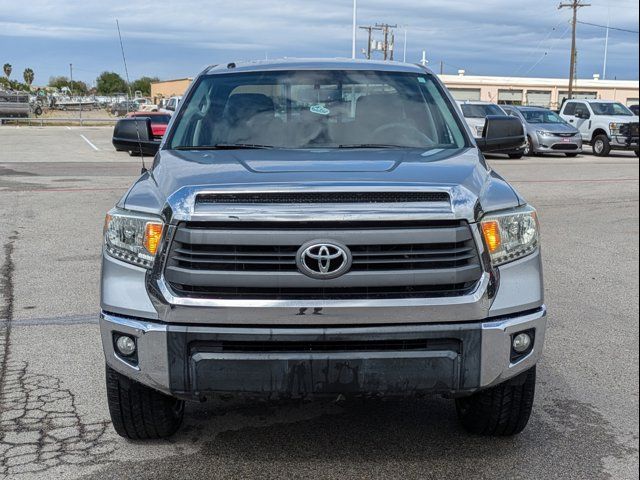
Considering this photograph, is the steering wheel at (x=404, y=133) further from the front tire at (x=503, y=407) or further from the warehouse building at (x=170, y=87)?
the warehouse building at (x=170, y=87)

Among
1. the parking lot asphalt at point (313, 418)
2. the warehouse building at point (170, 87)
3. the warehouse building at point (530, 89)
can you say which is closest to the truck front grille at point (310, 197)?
the parking lot asphalt at point (313, 418)

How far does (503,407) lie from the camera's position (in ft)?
12.7

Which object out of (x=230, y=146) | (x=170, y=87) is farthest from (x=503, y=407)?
(x=170, y=87)

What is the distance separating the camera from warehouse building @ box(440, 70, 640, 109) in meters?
74.6

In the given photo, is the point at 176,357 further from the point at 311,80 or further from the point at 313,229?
the point at 311,80

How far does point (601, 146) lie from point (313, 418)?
2494 centimetres

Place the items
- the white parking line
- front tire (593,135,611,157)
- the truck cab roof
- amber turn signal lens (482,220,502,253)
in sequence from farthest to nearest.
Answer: the white parking line
front tire (593,135,611,157)
the truck cab roof
amber turn signal lens (482,220,502,253)

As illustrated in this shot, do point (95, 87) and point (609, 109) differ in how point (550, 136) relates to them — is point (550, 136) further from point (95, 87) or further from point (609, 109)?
point (95, 87)

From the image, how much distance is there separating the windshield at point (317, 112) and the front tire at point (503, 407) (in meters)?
1.49

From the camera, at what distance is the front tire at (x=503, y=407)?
3.84m

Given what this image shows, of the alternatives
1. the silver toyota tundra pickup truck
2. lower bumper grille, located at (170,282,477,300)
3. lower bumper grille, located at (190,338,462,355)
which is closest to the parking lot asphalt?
the silver toyota tundra pickup truck

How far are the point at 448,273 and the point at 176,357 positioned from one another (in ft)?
3.86

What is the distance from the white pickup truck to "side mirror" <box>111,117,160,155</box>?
2293 cm

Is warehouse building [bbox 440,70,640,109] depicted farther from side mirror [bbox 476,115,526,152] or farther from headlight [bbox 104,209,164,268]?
headlight [bbox 104,209,164,268]
